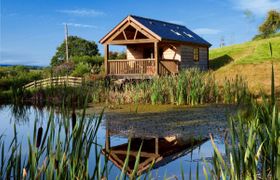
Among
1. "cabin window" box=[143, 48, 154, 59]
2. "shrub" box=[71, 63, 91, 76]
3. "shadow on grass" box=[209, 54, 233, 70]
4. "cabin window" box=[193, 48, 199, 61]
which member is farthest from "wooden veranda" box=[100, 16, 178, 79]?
"shadow on grass" box=[209, 54, 233, 70]

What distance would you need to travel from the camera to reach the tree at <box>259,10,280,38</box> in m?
48.2

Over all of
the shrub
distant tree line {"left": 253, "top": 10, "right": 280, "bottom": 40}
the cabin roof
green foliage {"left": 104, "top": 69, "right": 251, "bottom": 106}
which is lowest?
green foliage {"left": 104, "top": 69, "right": 251, "bottom": 106}

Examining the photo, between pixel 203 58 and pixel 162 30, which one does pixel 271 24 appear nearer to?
pixel 203 58

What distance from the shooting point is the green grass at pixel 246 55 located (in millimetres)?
29983

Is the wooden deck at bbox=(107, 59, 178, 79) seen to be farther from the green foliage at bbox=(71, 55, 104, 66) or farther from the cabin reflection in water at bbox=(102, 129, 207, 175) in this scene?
the cabin reflection in water at bbox=(102, 129, 207, 175)

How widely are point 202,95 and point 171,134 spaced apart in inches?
232

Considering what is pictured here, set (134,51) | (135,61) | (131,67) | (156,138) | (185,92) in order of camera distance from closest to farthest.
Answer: (156,138) → (185,92) → (131,67) → (135,61) → (134,51)

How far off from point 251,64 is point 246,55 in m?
4.98

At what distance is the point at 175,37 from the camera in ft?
85.3

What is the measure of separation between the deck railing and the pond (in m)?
10.1

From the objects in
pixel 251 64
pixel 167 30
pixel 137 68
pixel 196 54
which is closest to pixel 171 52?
pixel 167 30

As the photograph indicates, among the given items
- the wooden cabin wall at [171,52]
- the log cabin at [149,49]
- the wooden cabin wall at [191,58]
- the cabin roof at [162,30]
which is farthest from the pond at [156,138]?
the wooden cabin wall at [191,58]

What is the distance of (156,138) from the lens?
29.8 ft

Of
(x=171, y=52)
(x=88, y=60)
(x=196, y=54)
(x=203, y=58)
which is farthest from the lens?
(x=88, y=60)
